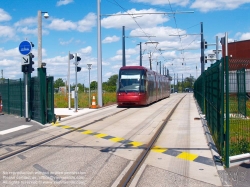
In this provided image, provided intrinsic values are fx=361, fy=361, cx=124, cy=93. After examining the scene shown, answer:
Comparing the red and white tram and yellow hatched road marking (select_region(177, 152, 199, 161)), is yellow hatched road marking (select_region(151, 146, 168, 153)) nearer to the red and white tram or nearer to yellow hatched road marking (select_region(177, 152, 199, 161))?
yellow hatched road marking (select_region(177, 152, 199, 161))

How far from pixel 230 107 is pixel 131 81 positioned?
17.2 m

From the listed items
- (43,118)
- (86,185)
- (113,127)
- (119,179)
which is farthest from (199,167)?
(43,118)

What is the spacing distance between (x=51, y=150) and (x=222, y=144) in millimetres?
4487

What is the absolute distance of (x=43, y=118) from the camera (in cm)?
1598

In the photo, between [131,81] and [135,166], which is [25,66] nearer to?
[135,166]

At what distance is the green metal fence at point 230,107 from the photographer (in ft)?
24.1

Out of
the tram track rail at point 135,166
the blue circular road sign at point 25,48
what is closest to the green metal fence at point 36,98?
the blue circular road sign at point 25,48

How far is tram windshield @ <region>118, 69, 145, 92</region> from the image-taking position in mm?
26844

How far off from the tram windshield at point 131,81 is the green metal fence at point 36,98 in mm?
8982

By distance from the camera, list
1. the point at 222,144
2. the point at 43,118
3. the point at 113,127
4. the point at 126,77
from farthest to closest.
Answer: the point at 126,77 → the point at 43,118 → the point at 113,127 → the point at 222,144

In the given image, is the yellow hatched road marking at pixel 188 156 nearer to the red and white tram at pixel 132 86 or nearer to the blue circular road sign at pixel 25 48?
the blue circular road sign at pixel 25 48

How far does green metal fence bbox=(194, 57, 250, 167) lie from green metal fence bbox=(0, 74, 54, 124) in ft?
27.4

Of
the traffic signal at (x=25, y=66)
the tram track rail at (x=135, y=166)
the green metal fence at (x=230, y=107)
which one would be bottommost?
the tram track rail at (x=135, y=166)

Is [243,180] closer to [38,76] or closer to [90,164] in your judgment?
[90,164]
